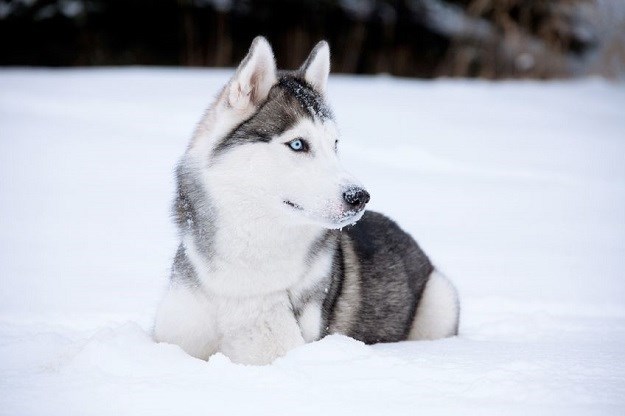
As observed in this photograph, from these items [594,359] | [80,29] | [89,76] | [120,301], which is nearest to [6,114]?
[89,76]

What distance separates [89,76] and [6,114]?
1783 millimetres

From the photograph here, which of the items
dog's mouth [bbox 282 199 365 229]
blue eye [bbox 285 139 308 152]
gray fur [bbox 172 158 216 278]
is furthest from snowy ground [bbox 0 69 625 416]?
blue eye [bbox 285 139 308 152]

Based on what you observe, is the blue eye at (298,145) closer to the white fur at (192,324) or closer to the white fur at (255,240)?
the white fur at (255,240)

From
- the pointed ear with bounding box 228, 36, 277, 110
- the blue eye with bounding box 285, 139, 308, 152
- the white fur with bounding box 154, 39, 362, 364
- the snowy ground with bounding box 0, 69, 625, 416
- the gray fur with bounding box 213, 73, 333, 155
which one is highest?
→ the pointed ear with bounding box 228, 36, 277, 110

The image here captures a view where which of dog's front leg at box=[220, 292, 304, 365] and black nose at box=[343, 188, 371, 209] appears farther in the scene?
dog's front leg at box=[220, 292, 304, 365]

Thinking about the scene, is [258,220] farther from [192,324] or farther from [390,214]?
[390,214]

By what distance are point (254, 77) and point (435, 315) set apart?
5.07 feet

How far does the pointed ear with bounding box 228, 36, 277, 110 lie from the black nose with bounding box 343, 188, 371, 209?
0.61m

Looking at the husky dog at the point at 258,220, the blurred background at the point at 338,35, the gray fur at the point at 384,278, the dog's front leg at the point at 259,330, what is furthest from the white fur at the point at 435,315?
the blurred background at the point at 338,35

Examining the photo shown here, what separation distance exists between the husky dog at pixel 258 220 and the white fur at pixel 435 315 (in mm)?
683

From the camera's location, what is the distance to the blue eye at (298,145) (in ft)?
9.39

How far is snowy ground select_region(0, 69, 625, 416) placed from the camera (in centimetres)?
243

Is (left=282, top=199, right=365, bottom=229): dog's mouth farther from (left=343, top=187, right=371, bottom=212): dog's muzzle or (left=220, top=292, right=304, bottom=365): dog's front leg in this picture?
(left=220, top=292, right=304, bottom=365): dog's front leg

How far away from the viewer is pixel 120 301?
3.96 metres
